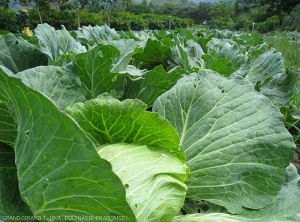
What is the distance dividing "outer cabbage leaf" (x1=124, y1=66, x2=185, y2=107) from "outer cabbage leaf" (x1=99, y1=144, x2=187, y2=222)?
60 cm

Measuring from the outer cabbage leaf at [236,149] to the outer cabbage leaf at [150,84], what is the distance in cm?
34

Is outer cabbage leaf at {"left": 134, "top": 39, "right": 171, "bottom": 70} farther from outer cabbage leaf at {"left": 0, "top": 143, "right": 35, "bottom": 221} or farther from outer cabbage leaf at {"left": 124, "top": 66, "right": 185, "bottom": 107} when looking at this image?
outer cabbage leaf at {"left": 0, "top": 143, "right": 35, "bottom": 221}

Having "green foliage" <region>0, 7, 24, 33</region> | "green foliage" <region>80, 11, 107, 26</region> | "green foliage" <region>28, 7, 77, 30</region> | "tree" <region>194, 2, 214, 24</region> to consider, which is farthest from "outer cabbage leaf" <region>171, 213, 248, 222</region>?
"tree" <region>194, 2, 214, 24</region>

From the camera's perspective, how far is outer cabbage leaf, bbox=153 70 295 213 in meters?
1.20

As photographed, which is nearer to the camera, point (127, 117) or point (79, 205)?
point (79, 205)

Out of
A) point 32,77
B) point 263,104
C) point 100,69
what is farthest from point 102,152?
point 263,104

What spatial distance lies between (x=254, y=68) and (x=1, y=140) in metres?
1.73

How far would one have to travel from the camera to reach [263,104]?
1285 millimetres

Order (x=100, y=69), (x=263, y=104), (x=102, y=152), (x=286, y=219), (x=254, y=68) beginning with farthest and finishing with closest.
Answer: (x=254, y=68) → (x=100, y=69) → (x=263, y=104) → (x=286, y=219) → (x=102, y=152)

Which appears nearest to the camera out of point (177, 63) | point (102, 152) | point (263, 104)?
point (102, 152)

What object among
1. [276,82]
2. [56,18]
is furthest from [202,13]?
[276,82]

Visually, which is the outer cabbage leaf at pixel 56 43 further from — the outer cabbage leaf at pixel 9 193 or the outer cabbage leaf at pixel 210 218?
the outer cabbage leaf at pixel 210 218

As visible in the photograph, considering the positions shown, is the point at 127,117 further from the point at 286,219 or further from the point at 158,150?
the point at 286,219

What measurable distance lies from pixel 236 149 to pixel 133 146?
42cm
